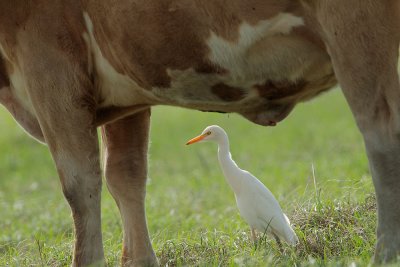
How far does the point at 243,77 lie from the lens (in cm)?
559

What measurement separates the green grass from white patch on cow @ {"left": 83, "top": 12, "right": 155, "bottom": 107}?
1030 mm

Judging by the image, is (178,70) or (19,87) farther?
(19,87)

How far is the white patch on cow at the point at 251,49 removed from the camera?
206 inches

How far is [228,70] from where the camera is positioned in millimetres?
5590

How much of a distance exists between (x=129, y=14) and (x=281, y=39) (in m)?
0.98

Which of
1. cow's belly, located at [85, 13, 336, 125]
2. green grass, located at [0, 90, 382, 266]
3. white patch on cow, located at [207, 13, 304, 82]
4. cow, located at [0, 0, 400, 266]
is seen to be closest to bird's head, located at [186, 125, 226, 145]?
green grass, located at [0, 90, 382, 266]

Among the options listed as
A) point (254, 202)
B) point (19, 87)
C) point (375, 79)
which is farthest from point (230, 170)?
point (375, 79)

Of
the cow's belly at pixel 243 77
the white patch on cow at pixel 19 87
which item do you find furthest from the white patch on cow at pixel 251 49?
the white patch on cow at pixel 19 87

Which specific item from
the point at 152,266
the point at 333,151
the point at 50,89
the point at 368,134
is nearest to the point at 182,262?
the point at 152,266

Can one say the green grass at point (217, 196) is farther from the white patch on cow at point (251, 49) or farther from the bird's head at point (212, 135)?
the white patch on cow at point (251, 49)

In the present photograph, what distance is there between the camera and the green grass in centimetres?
628

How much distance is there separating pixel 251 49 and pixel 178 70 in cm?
55

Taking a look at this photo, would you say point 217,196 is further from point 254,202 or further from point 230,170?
point 254,202

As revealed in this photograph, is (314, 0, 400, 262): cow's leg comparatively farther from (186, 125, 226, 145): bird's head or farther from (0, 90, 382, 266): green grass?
(186, 125, 226, 145): bird's head
